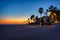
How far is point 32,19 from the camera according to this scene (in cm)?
9688

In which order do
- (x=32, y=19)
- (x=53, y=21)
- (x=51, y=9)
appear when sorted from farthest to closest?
(x=32, y=19)
(x=51, y=9)
(x=53, y=21)

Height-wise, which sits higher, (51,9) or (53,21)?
(51,9)

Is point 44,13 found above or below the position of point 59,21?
above

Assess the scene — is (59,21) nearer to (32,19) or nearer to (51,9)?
(51,9)

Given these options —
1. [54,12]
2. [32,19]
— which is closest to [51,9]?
[54,12]

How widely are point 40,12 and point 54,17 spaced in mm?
12041

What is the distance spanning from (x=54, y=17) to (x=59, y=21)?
2951 mm

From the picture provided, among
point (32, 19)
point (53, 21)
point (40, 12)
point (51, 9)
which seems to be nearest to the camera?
point (53, 21)

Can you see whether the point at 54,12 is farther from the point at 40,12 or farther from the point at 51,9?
the point at 40,12

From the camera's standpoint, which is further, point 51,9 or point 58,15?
point 51,9

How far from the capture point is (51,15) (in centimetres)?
6247

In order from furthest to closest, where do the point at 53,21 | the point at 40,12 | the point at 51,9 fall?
→ the point at 40,12, the point at 51,9, the point at 53,21

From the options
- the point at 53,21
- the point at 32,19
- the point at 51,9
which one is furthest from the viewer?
the point at 32,19

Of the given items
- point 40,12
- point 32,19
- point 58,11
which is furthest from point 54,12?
point 32,19
